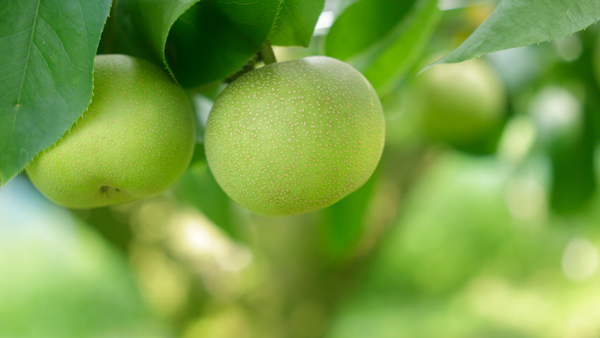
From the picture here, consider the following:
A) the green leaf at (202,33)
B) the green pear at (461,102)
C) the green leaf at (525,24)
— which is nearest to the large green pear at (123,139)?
the green leaf at (202,33)

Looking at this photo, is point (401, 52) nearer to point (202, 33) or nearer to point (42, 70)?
point (202, 33)

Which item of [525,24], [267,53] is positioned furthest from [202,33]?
[525,24]

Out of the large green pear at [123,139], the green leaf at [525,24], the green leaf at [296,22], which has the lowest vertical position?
the large green pear at [123,139]

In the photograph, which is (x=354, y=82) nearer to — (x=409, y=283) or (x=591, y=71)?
(x=591, y=71)

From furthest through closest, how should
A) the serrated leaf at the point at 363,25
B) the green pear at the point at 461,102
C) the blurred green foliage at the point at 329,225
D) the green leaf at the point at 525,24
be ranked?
the green pear at the point at 461,102 → the blurred green foliage at the point at 329,225 → the serrated leaf at the point at 363,25 → the green leaf at the point at 525,24

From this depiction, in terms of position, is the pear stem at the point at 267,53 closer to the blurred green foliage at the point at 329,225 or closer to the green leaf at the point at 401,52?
the blurred green foliage at the point at 329,225

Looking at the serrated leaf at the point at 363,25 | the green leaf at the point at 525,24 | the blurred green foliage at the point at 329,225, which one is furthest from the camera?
the blurred green foliage at the point at 329,225

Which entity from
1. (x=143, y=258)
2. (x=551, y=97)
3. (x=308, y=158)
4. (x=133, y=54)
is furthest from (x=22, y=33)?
(x=143, y=258)

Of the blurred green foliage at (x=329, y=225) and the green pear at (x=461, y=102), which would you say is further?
the green pear at (x=461, y=102)
